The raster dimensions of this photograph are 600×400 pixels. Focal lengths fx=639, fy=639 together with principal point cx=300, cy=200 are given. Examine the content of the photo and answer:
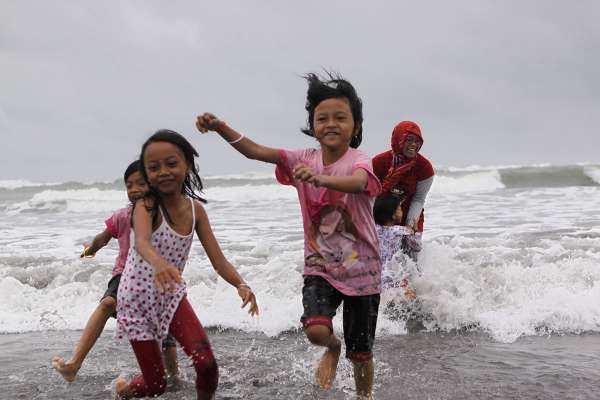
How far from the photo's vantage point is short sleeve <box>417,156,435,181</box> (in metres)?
5.32

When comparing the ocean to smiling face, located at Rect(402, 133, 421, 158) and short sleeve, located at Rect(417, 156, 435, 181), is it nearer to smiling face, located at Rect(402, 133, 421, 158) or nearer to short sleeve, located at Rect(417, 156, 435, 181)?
short sleeve, located at Rect(417, 156, 435, 181)

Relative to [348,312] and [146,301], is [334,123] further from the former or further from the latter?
[146,301]

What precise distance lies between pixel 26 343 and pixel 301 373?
2.54 metres

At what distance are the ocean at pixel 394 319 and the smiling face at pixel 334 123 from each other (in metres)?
1.56

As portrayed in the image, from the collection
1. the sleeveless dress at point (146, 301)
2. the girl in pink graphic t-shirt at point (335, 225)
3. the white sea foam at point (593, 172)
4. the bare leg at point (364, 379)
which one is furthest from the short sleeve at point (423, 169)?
the white sea foam at point (593, 172)

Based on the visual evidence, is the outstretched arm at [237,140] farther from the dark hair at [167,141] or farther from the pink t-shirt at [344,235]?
the pink t-shirt at [344,235]

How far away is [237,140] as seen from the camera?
334cm

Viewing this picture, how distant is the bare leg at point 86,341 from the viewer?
11.1 feet

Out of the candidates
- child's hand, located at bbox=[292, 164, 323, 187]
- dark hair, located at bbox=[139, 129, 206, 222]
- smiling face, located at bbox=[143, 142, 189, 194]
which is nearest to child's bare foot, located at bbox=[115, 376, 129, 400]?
dark hair, located at bbox=[139, 129, 206, 222]

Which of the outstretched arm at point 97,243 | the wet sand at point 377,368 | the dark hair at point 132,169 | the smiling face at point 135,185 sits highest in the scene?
the dark hair at point 132,169

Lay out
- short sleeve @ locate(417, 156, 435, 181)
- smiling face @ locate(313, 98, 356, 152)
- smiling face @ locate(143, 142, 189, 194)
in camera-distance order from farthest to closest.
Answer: short sleeve @ locate(417, 156, 435, 181) < smiling face @ locate(313, 98, 356, 152) < smiling face @ locate(143, 142, 189, 194)

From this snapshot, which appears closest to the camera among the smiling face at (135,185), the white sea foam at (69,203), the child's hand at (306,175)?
the child's hand at (306,175)

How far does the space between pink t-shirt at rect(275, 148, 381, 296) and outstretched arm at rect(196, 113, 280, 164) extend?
284mm

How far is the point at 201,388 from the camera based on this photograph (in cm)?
308
